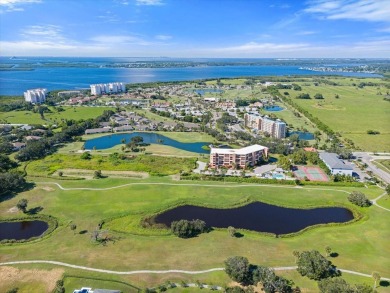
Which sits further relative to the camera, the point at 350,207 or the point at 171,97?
the point at 171,97

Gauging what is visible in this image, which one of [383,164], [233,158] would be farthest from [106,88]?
[383,164]

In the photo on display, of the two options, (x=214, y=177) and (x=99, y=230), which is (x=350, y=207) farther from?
(x=99, y=230)

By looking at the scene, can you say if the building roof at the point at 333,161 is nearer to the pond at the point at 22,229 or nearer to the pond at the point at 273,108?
the pond at the point at 22,229

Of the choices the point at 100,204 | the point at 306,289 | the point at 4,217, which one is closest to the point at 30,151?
the point at 4,217

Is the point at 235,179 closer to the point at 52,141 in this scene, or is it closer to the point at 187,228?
the point at 187,228

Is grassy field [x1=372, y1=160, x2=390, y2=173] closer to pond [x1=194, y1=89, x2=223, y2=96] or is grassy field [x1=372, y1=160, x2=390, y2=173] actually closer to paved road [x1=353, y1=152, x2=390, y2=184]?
paved road [x1=353, y1=152, x2=390, y2=184]

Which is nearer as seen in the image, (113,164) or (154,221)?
(154,221)

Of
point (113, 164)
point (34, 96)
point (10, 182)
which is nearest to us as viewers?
point (10, 182)
